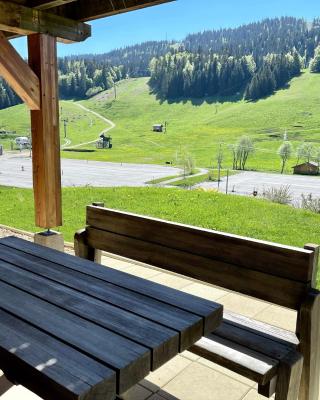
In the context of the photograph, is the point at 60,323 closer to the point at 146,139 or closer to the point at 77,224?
the point at 77,224

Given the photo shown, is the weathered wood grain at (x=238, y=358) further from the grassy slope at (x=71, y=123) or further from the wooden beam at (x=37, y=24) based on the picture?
the grassy slope at (x=71, y=123)

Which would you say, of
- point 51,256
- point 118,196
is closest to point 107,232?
point 51,256

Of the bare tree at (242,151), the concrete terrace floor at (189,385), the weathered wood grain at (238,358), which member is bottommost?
the bare tree at (242,151)

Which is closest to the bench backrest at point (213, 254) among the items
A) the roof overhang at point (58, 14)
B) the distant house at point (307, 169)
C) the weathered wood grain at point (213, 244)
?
the weathered wood grain at point (213, 244)

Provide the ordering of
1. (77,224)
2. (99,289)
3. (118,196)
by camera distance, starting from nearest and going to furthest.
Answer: (99,289), (77,224), (118,196)

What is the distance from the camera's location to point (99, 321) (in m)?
1.43

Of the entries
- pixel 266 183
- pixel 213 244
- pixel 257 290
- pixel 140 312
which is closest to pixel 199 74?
pixel 266 183

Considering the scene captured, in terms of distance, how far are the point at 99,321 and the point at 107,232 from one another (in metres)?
1.26

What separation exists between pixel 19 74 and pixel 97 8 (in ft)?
2.87

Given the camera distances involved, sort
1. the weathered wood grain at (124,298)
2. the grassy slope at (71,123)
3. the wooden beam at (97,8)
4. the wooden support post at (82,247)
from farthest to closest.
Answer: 1. the grassy slope at (71,123)
2. the wooden beam at (97,8)
3. the wooden support post at (82,247)
4. the weathered wood grain at (124,298)

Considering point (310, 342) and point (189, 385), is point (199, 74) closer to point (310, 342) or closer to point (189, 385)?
point (189, 385)

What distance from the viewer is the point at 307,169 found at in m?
60.9

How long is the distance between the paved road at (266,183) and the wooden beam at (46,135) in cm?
4020

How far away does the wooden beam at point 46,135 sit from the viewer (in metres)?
3.58
